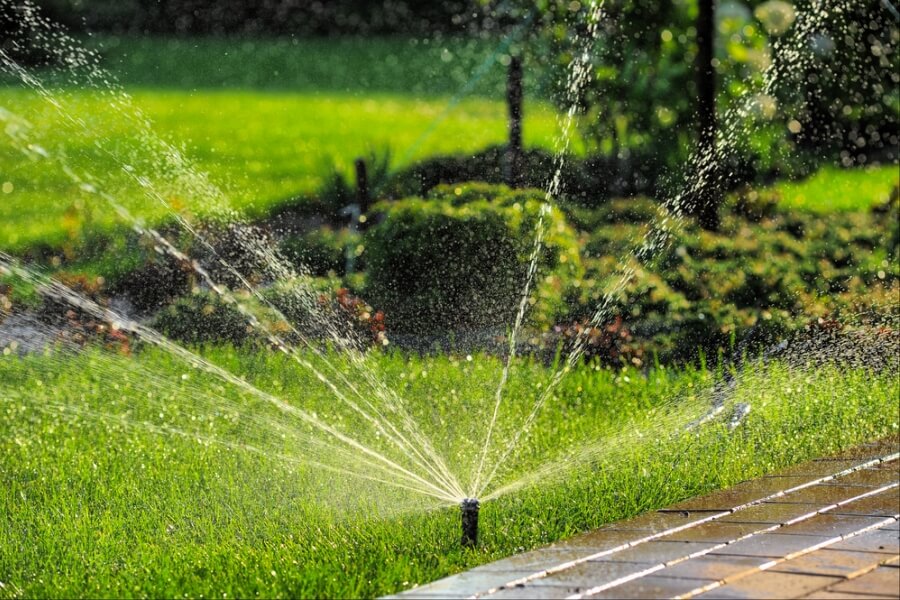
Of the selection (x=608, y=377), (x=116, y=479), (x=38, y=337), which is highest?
(x=38, y=337)

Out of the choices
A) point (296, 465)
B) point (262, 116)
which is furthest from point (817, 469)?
point (262, 116)

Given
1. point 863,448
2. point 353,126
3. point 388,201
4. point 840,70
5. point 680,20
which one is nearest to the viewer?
point 863,448

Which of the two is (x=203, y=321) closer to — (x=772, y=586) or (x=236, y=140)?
(x=772, y=586)

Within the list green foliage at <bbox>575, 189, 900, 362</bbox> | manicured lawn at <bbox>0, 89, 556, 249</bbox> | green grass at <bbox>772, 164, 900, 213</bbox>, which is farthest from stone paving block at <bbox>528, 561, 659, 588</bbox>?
green grass at <bbox>772, 164, 900, 213</bbox>

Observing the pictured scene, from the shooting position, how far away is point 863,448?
15.9 feet

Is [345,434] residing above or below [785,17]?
below

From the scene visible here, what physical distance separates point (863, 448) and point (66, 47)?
1564 cm

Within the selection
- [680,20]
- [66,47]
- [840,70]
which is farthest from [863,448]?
[66,47]

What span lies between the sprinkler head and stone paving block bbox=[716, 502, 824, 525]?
0.74 m

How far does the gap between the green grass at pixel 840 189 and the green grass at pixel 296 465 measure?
4642 mm

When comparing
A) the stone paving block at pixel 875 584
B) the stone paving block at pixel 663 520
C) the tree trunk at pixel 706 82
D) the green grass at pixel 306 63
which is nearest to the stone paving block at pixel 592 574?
the stone paving block at pixel 663 520

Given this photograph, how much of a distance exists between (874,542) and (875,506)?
406 millimetres

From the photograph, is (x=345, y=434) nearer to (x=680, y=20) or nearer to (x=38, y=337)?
(x=38, y=337)

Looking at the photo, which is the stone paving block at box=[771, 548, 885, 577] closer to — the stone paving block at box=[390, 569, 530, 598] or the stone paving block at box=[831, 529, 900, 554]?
the stone paving block at box=[831, 529, 900, 554]
